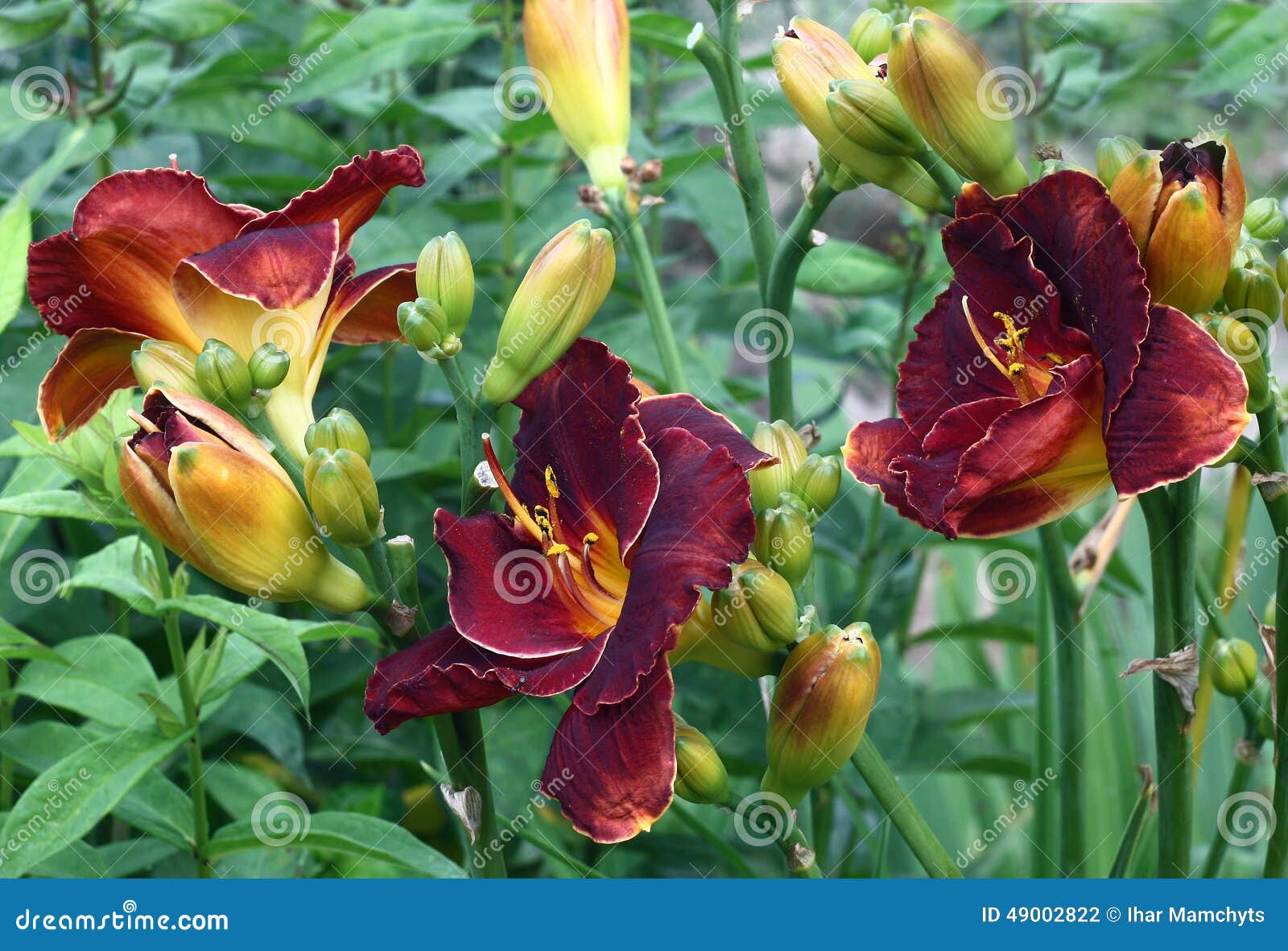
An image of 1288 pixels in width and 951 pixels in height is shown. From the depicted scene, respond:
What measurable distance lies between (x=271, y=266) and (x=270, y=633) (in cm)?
18

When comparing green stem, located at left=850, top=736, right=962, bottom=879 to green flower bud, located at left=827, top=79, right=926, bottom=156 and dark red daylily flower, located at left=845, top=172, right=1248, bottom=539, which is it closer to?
dark red daylily flower, located at left=845, top=172, right=1248, bottom=539

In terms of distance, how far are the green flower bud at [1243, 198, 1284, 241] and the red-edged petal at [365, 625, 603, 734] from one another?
38 centimetres

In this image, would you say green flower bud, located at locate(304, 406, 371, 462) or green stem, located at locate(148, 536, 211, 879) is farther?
green stem, located at locate(148, 536, 211, 879)

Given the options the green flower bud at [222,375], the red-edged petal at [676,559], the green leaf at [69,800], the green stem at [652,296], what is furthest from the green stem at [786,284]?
the green leaf at [69,800]

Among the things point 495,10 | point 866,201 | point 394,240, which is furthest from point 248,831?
point 866,201

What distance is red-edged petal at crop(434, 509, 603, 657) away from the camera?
508 millimetres

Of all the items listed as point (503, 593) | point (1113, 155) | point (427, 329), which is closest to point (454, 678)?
point (503, 593)

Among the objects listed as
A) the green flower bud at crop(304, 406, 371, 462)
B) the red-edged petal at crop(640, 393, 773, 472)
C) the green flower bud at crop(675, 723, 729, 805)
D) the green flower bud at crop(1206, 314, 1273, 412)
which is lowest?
the green flower bud at crop(675, 723, 729, 805)

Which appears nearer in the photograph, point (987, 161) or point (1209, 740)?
point (987, 161)

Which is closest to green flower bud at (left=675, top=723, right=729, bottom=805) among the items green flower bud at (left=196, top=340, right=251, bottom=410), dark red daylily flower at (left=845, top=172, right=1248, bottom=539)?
dark red daylily flower at (left=845, top=172, right=1248, bottom=539)

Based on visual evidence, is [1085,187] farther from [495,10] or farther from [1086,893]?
[495,10]

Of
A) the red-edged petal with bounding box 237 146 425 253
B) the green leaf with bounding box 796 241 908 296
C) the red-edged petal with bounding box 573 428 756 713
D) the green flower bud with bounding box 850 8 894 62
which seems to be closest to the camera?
the red-edged petal with bounding box 573 428 756 713

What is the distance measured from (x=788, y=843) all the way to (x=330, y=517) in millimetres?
243

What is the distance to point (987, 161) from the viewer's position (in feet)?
1.86
